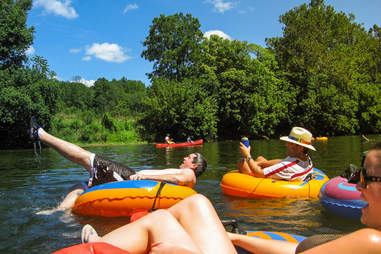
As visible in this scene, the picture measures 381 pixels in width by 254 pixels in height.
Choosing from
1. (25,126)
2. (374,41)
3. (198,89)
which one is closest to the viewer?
(25,126)

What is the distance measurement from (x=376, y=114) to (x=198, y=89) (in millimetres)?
19081

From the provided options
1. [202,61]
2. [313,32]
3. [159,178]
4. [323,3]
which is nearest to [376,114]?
[313,32]

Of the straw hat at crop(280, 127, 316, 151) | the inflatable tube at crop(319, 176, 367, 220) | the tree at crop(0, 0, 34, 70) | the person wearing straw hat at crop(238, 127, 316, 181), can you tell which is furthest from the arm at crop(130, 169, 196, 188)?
the tree at crop(0, 0, 34, 70)

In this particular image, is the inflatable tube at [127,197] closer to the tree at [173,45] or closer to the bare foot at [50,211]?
the bare foot at [50,211]

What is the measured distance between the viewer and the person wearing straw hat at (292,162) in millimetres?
5145

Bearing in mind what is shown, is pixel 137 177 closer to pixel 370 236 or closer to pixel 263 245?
pixel 263 245

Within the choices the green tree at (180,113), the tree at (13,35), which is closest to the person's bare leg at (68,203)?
the tree at (13,35)

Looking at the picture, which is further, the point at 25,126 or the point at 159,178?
the point at 25,126

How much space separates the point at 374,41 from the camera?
40062mm

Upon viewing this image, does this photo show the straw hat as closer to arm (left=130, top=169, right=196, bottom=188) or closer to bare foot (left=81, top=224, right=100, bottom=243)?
arm (left=130, top=169, right=196, bottom=188)

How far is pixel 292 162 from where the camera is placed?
533 cm

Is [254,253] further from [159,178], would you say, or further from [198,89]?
[198,89]

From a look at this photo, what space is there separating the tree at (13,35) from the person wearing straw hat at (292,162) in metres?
23.7

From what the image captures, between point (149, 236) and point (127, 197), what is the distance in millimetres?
2424
